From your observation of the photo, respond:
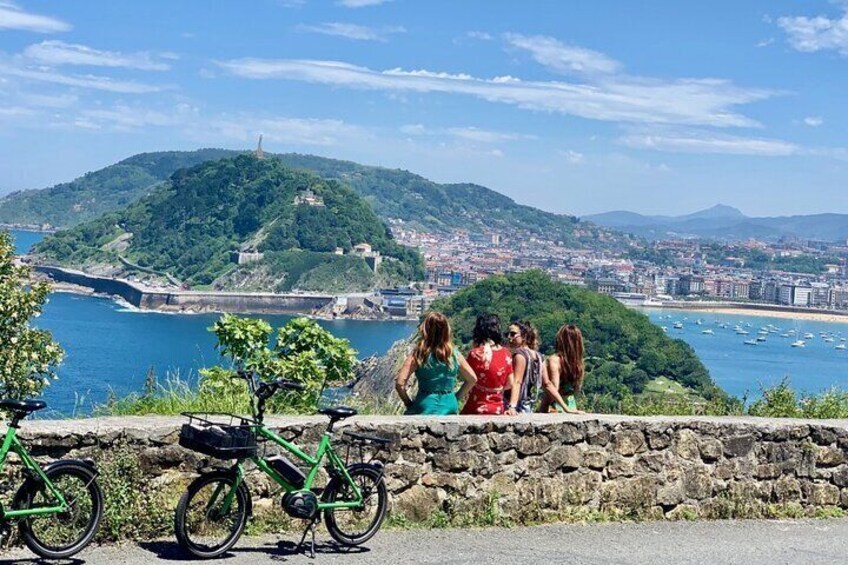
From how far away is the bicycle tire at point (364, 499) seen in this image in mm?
5566

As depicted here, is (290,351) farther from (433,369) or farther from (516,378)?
(433,369)

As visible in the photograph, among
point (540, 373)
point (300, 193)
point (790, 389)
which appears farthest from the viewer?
point (300, 193)

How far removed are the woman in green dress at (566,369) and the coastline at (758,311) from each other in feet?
448

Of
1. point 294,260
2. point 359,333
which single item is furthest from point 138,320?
point 294,260

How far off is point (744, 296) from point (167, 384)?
533ft

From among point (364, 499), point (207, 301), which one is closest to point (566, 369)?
point (364, 499)

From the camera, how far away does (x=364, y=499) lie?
5.71 meters

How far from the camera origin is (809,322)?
456 feet

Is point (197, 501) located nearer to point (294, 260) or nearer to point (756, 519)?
point (756, 519)

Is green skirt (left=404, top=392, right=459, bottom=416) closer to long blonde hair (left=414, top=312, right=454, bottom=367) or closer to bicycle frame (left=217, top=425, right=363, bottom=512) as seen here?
long blonde hair (left=414, top=312, right=454, bottom=367)

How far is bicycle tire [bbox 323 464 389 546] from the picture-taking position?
557 cm

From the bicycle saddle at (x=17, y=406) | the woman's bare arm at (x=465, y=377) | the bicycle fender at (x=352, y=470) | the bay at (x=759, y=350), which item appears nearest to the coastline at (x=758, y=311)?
the bay at (x=759, y=350)

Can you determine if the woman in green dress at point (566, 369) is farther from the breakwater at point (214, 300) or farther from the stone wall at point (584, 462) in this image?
the breakwater at point (214, 300)

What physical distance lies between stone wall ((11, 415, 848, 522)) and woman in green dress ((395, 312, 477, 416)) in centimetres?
44
